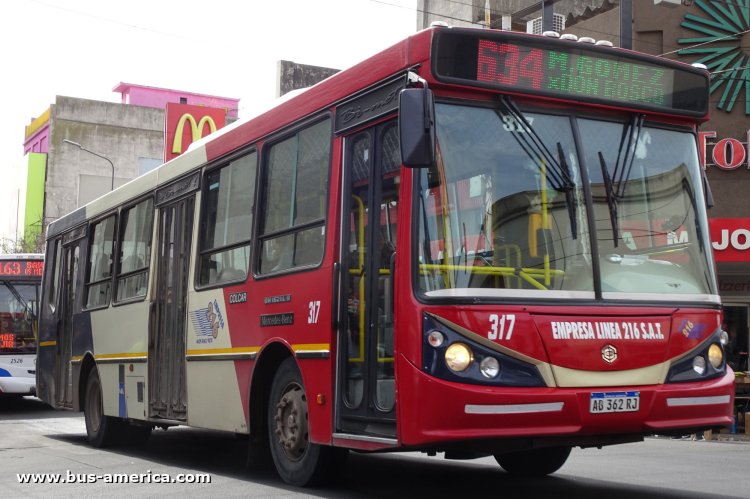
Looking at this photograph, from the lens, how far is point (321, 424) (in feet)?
26.1

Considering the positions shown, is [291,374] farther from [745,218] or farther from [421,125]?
[745,218]

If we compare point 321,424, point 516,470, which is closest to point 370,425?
point 321,424

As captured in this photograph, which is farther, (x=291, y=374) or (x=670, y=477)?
(x=670, y=477)

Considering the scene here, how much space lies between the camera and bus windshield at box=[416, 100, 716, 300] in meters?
6.95

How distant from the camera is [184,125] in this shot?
139ft

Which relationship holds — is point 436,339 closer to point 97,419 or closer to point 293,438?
point 293,438

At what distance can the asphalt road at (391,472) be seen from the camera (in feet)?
28.0

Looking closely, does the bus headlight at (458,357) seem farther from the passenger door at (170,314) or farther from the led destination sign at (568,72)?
the passenger door at (170,314)

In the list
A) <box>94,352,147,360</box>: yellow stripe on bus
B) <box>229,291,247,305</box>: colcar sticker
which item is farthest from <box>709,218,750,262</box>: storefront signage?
<box>229,291,247,305</box>: colcar sticker

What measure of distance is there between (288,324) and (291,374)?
39 cm

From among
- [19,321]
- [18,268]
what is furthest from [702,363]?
[18,268]

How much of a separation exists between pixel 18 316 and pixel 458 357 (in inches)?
660
